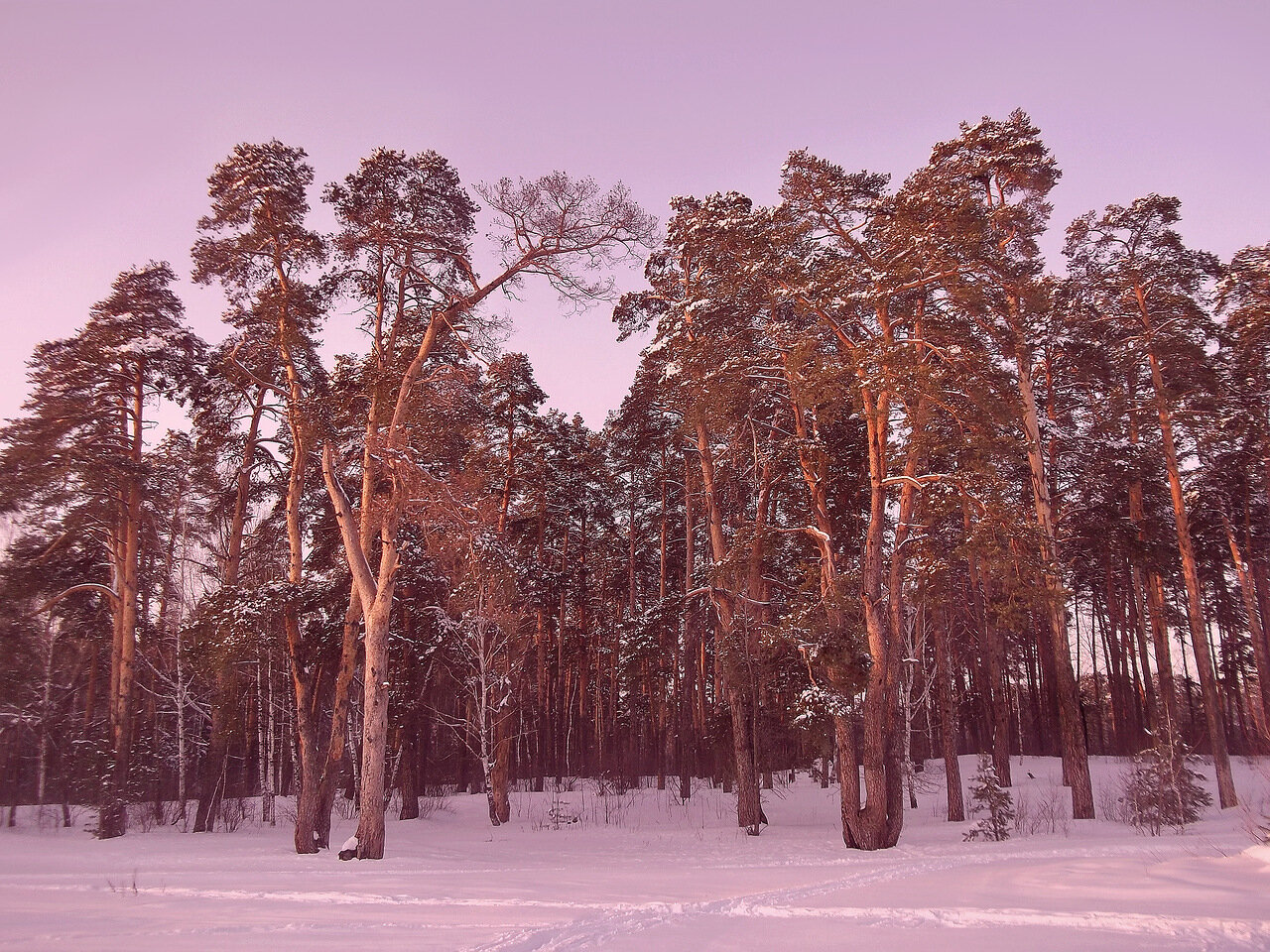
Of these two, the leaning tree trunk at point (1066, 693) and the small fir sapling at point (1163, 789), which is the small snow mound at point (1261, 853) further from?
the leaning tree trunk at point (1066, 693)

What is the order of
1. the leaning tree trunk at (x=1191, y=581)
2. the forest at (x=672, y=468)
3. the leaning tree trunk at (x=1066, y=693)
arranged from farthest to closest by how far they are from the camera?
1. the leaning tree trunk at (x=1191, y=581)
2. the leaning tree trunk at (x=1066, y=693)
3. the forest at (x=672, y=468)

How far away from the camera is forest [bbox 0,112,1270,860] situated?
1466 centimetres

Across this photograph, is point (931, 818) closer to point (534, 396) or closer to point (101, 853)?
point (534, 396)

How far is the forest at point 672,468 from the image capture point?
14656mm

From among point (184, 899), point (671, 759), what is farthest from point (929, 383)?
point (671, 759)

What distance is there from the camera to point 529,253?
1515 cm

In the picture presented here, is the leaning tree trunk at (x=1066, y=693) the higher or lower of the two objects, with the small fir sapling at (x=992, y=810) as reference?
higher

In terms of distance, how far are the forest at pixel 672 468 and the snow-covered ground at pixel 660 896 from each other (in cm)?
236

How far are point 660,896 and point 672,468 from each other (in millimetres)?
18667

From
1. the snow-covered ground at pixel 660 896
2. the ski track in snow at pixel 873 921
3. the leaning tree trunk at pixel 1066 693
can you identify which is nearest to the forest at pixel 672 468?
the leaning tree trunk at pixel 1066 693

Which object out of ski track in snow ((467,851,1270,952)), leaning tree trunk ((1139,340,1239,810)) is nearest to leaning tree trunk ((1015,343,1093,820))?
leaning tree trunk ((1139,340,1239,810))

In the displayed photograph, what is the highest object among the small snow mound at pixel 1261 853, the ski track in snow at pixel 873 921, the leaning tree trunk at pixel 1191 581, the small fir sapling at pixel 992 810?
the leaning tree trunk at pixel 1191 581

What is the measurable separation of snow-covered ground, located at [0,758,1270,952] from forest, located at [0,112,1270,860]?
236cm

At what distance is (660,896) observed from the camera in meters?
8.46
